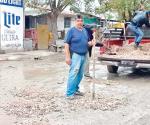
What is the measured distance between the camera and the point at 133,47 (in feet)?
44.4

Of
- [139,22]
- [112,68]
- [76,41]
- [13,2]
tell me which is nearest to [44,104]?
[76,41]

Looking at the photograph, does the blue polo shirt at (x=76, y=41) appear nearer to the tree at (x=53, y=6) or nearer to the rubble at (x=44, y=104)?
the rubble at (x=44, y=104)

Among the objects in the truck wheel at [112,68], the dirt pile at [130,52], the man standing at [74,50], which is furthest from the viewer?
the truck wheel at [112,68]

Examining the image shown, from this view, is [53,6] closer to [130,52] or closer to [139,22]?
[139,22]

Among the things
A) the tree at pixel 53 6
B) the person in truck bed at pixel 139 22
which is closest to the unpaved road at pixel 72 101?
the person in truck bed at pixel 139 22

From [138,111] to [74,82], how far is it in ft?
5.52

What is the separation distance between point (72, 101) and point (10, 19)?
14.7m

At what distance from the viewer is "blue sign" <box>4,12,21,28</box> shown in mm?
22500

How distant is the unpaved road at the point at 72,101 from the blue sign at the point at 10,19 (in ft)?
30.4

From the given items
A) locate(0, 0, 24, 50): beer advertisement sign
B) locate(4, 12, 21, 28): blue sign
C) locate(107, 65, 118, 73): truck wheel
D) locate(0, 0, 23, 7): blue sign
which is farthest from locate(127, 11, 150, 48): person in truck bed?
locate(0, 0, 23, 7): blue sign

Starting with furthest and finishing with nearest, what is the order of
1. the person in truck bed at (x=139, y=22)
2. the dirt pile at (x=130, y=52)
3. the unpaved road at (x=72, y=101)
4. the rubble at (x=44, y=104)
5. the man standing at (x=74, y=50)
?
1. the person in truck bed at (x=139, y=22)
2. the dirt pile at (x=130, y=52)
3. the man standing at (x=74, y=50)
4. the rubble at (x=44, y=104)
5. the unpaved road at (x=72, y=101)

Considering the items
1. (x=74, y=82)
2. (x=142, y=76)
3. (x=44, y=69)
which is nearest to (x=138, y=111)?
(x=74, y=82)

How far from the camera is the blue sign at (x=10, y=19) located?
73.8 feet

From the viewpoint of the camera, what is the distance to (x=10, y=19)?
22875mm
